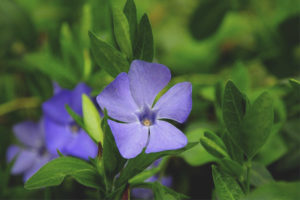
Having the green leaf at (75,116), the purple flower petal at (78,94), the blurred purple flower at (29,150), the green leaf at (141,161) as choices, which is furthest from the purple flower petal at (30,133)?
the green leaf at (141,161)

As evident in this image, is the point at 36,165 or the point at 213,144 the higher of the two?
the point at 213,144

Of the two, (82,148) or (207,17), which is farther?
(207,17)

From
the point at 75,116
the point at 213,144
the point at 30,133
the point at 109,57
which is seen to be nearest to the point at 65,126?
the point at 30,133

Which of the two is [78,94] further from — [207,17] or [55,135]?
[207,17]

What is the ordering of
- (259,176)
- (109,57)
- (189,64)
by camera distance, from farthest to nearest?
1. (189,64)
2. (259,176)
3. (109,57)

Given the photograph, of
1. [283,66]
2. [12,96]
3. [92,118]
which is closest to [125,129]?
[92,118]

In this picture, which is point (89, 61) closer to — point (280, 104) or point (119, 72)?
point (119, 72)

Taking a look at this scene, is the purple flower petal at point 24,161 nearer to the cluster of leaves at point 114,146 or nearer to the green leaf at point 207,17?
the cluster of leaves at point 114,146
